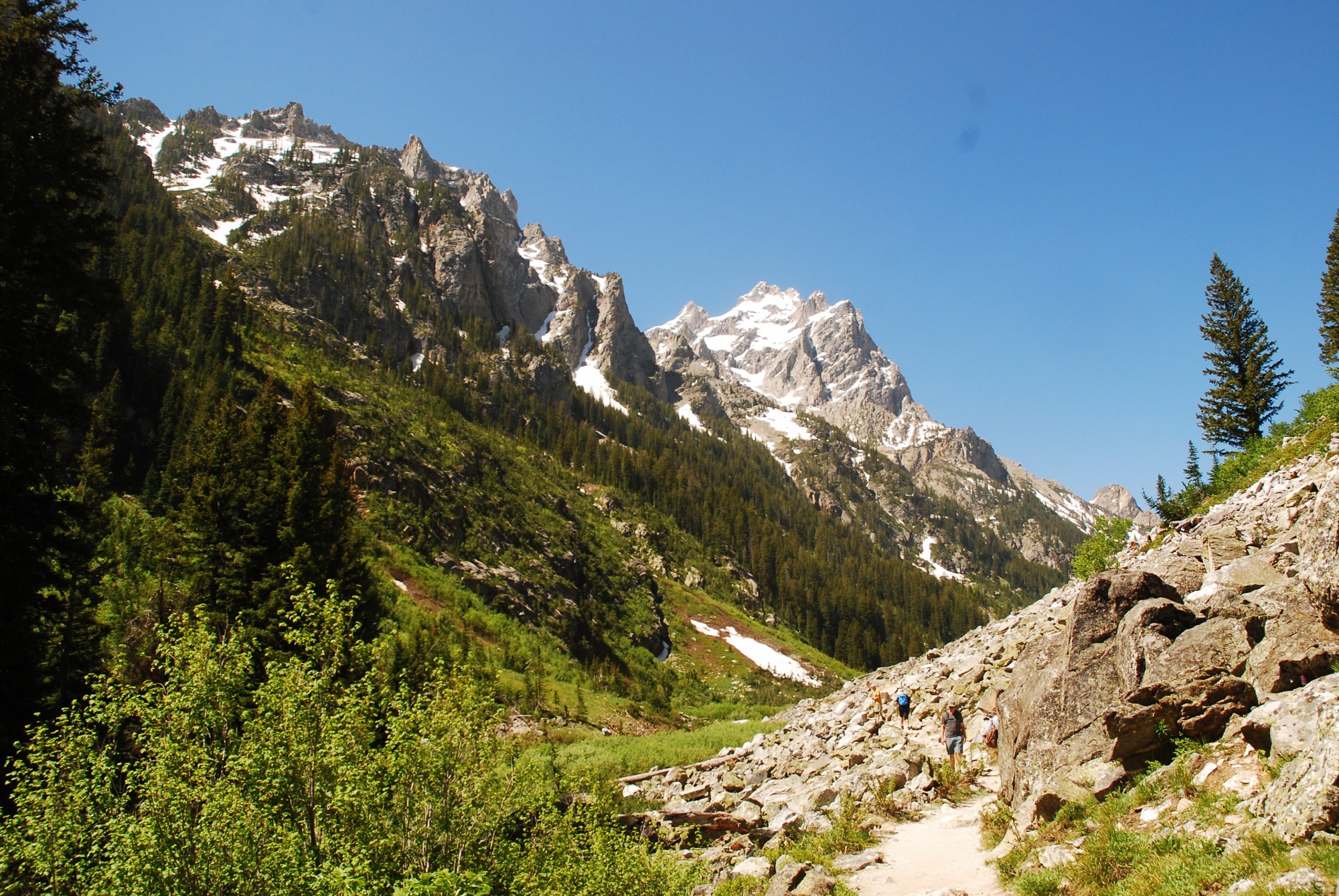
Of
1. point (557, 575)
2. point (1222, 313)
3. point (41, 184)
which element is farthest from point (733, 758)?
point (1222, 313)

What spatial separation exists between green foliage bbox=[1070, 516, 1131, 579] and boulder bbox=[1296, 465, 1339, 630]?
21.9 m

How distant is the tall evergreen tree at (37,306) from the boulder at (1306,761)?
19.3 meters

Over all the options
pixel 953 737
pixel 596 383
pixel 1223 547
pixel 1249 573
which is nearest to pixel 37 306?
pixel 953 737

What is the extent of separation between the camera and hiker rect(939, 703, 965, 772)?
604 inches

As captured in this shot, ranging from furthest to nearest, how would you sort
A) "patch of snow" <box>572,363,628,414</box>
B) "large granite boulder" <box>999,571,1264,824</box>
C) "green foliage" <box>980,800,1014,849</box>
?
"patch of snow" <box>572,363,628,414</box> < "green foliage" <box>980,800,1014,849</box> < "large granite boulder" <box>999,571,1264,824</box>

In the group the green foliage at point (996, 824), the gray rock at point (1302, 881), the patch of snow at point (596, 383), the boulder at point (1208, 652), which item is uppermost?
the patch of snow at point (596, 383)

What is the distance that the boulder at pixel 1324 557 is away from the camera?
8.41 m

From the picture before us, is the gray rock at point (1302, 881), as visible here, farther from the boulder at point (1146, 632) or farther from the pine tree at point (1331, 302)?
the pine tree at point (1331, 302)

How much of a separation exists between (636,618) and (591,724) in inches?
1063

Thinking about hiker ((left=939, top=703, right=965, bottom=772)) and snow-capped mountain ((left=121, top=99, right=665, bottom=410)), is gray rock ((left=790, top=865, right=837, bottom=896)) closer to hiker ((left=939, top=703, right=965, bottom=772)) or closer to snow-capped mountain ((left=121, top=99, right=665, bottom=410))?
hiker ((left=939, top=703, right=965, bottom=772))

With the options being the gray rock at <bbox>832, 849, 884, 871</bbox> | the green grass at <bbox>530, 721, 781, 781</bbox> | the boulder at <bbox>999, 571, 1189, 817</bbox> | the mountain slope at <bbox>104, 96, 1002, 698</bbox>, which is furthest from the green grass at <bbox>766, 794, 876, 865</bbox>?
the mountain slope at <bbox>104, 96, 1002, 698</bbox>

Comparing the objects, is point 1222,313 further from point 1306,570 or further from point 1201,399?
point 1306,570

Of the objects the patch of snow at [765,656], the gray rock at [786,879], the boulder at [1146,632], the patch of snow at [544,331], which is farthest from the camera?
the patch of snow at [544,331]

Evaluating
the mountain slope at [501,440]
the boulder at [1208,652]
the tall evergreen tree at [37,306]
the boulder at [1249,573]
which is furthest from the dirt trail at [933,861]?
the mountain slope at [501,440]
